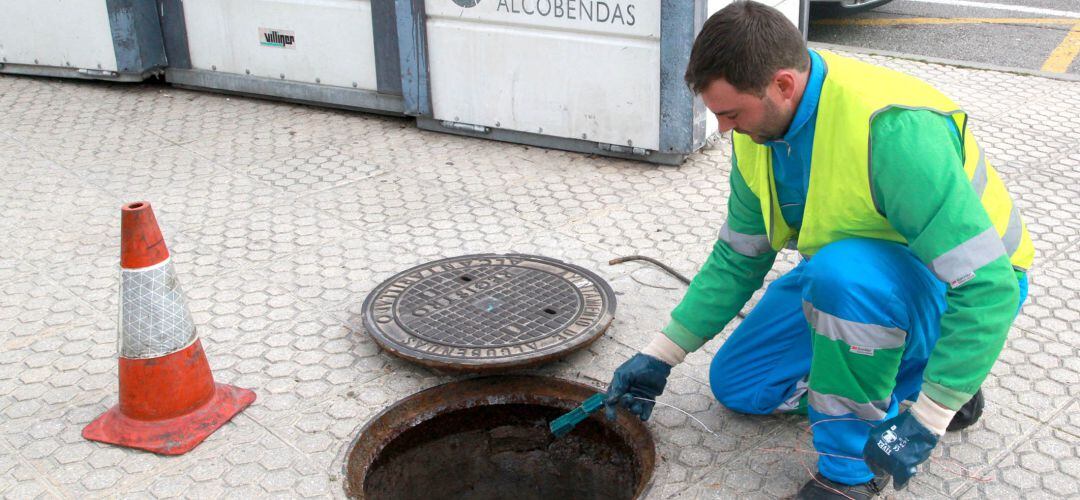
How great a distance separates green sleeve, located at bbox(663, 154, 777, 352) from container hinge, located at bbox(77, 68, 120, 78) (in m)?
4.42

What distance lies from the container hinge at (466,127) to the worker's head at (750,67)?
2.93 metres

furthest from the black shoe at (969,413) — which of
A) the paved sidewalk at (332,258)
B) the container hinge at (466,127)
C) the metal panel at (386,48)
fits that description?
the metal panel at (386,48)

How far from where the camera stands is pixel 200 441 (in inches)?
113

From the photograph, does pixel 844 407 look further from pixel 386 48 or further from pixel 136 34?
pixel 136 34

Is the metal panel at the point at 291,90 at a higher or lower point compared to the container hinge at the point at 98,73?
lower

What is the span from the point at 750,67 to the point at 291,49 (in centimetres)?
388

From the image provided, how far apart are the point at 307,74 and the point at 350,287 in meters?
2.23

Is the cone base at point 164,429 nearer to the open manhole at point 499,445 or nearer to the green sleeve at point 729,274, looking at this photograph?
the open manhole at point 499,445

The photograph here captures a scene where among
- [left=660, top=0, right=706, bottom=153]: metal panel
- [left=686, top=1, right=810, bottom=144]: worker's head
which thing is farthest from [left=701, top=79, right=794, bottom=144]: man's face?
[left=660, top=0, right=706, bottom=153]: metal panel

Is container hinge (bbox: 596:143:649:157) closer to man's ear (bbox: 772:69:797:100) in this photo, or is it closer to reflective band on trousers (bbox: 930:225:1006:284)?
man's ear (bbox: 772:69:797:100)

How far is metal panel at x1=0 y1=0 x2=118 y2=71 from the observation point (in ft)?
19.0

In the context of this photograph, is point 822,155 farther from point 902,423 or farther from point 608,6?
point 608,6

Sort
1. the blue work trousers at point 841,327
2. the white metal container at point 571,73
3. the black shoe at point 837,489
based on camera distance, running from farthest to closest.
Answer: the white metal container at point 571,73 < the black shoe at point 837,489 < the blue work trousers at point 841,327

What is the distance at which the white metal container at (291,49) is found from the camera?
530 cm
